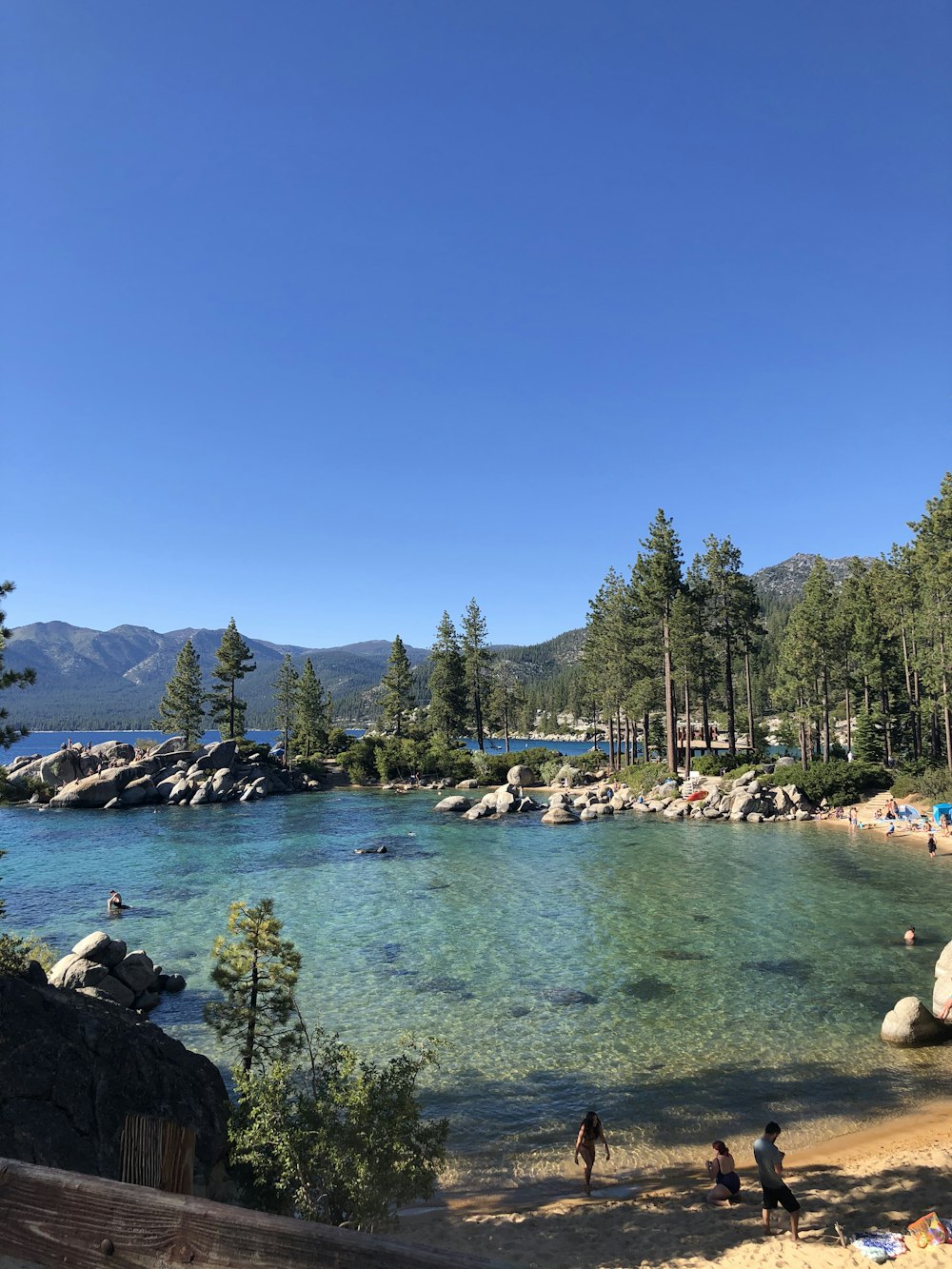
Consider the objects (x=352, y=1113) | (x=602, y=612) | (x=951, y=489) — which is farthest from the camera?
(x=602, y=612)

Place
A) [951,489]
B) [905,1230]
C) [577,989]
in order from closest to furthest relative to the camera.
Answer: [905,1230], [577,989], [951,489]

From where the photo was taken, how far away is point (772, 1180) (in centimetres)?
1133

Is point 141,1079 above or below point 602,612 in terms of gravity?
below

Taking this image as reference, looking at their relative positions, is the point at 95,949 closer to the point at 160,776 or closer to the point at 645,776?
the point at 645,776

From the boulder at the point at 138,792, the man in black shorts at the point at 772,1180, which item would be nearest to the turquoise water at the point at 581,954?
the man in black shorts at the point at 772,1180

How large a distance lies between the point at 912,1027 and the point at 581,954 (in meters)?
10.5

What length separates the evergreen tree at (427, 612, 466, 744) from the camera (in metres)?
94.9

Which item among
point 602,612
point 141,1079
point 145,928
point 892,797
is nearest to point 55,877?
point 145,928

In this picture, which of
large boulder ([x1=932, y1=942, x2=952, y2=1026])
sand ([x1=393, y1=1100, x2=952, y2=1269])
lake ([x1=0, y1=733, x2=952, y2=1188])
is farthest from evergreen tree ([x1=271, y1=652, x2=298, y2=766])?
sand ([x1=393, y1=1100, x2=952, y2=1269])

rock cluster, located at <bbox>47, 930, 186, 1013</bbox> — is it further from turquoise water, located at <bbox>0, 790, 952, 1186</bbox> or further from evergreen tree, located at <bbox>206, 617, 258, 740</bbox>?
evergreen tree, located at <bbox>206, 617, 258, 740</bbox>

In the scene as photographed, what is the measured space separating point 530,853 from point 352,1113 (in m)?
34.5

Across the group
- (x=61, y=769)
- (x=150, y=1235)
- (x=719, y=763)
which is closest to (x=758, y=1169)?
(x=150, y=1235)

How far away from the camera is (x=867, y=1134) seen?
46.4ft

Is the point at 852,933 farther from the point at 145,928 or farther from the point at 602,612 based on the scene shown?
the point at 602,612
